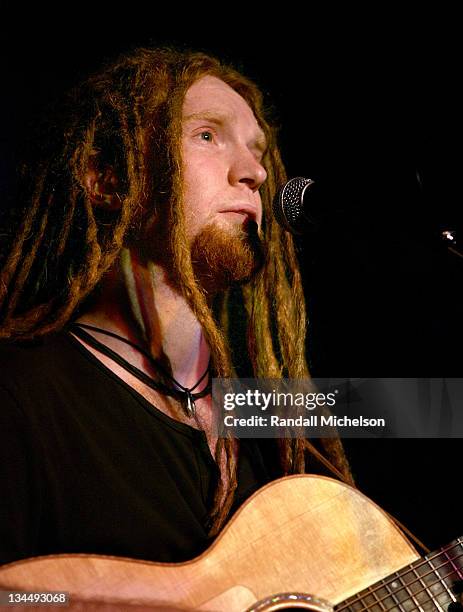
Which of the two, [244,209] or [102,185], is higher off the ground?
[102,185]

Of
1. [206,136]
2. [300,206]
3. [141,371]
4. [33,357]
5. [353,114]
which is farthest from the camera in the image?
[353,114]

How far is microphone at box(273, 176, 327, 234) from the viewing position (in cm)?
103

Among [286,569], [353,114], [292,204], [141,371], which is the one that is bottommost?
[286,569]

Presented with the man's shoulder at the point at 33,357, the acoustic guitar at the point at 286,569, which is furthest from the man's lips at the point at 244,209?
the acoustic guitar at the point at 286,569

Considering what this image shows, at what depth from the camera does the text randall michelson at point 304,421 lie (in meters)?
1.53

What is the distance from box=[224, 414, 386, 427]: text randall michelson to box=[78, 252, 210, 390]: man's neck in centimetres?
16

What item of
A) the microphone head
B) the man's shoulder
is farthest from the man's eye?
the man's shoulder

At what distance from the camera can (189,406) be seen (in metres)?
1.43

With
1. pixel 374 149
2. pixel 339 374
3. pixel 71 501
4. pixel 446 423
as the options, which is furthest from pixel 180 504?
pixel 374 149

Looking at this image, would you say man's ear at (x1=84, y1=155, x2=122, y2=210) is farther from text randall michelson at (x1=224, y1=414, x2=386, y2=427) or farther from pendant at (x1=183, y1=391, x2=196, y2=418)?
text randall michelson at (x1=224, y1=414, x2=386, y2=427)

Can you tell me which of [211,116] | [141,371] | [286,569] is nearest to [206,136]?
[211,116]

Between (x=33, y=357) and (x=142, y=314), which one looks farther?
(x=142, y=314)

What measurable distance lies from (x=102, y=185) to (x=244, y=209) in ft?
1.26

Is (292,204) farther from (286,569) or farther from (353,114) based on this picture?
(353,114)
